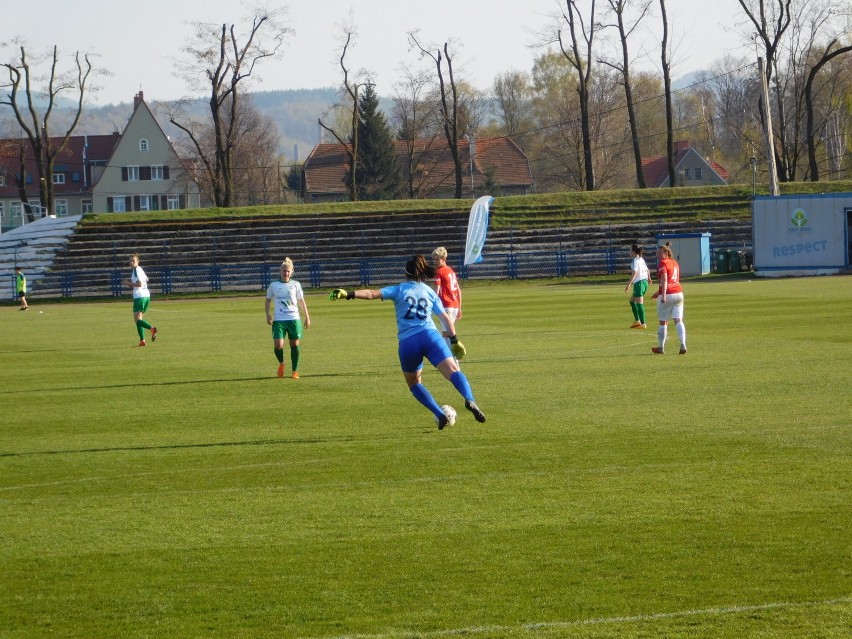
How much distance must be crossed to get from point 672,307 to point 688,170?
9504 cm

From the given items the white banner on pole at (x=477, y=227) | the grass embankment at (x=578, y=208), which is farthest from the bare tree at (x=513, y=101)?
the white banner on pole at (x=477, y=227)

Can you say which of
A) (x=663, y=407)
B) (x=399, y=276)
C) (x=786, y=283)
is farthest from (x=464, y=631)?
(x=399, y=276)

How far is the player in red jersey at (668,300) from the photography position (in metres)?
18.3

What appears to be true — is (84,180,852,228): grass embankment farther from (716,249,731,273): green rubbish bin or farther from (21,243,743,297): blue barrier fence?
(716,249,731,273): green rubbish bin

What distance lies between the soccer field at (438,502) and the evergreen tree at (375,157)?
228 feet

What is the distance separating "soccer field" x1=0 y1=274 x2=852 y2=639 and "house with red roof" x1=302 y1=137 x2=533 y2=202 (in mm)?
78253

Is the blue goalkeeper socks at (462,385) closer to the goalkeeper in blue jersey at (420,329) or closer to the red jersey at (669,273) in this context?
the goalkeeper in blue jersey at (420,329)

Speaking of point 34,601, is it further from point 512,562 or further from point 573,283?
point 573,283

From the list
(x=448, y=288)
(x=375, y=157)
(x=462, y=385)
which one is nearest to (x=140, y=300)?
(x=448, y=288)

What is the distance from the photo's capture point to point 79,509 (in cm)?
857

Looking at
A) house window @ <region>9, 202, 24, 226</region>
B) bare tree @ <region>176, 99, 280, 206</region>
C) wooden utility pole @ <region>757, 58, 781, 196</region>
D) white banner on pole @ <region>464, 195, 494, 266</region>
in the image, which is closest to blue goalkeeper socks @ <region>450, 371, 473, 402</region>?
white banner on pole @ <region>464, 195, 494, 266</region>

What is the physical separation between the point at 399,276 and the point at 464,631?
49.3m

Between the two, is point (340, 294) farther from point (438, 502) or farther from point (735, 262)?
point (735, 262)

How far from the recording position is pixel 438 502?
328 inches
